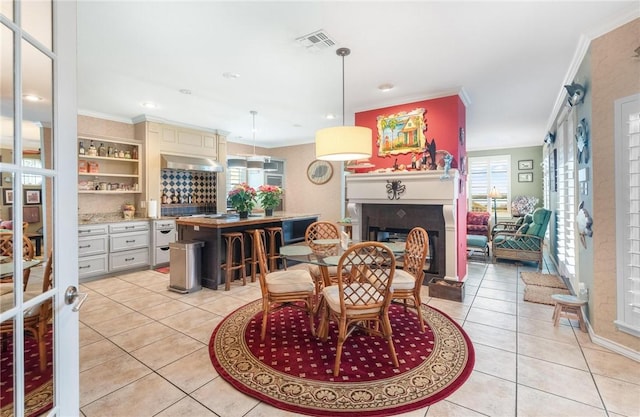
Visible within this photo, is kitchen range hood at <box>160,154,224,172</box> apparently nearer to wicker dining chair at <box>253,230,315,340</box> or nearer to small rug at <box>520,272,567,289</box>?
wicker dining chair at <box>253,230,315,340</box>

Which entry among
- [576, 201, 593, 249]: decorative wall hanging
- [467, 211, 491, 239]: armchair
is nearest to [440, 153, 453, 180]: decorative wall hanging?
[576, 201, 593, 249]: decorative wall hanging

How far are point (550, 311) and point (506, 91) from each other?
9.38 feet

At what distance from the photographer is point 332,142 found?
2932mm

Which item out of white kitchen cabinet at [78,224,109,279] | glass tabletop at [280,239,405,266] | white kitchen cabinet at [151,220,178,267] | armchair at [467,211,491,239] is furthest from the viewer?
armchair at [467,211,491,239]

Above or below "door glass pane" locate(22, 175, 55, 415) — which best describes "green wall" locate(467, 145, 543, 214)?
above

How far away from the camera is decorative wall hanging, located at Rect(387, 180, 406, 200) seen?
4320mm

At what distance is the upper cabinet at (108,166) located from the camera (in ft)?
16.2

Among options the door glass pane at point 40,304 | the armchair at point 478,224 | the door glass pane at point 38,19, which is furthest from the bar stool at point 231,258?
the armchair at point 478,224

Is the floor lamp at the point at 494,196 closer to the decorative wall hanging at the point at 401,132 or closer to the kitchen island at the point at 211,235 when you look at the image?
the decorative wall hanging at the point at 401,132

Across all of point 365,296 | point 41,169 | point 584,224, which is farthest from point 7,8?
point 584,224

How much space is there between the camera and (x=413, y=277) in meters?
2.97

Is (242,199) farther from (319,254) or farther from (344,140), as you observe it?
(344,140)

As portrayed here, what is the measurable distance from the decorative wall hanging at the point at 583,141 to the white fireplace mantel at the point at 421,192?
4.08 feet

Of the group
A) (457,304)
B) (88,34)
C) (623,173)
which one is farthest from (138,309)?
(623,173)
